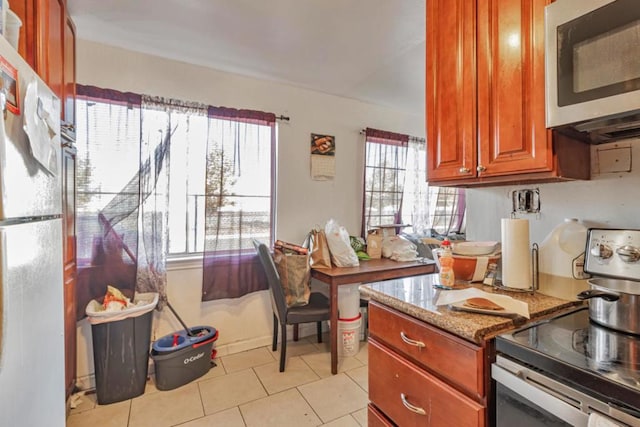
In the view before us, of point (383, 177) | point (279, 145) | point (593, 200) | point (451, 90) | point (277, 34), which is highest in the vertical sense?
point (277, 34)

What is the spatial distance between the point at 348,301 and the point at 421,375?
4.63 feet

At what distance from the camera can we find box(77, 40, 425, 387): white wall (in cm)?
218

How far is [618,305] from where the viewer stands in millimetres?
860

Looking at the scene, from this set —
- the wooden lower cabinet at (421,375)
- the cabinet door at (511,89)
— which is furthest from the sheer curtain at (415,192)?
the wooden lower cabinet at (421,375)

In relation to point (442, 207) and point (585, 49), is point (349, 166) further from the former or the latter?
point (585, 49)

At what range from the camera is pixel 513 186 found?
4.71ft

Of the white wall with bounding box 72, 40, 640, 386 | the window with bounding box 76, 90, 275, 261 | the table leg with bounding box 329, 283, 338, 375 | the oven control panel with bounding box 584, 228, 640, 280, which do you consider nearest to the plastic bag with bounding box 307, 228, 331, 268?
the table leg with bounding box 329, 283, 338, 375

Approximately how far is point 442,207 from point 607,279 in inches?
116

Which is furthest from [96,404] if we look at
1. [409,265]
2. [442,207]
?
[442,207]

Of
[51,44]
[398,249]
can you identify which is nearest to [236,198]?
[51,44]

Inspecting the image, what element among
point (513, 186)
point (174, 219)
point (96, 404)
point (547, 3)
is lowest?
point (96, 404)

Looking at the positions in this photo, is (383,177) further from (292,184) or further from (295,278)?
(295,278)

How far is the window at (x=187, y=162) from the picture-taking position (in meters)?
2.08

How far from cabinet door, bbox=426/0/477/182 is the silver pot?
59 centimetres
